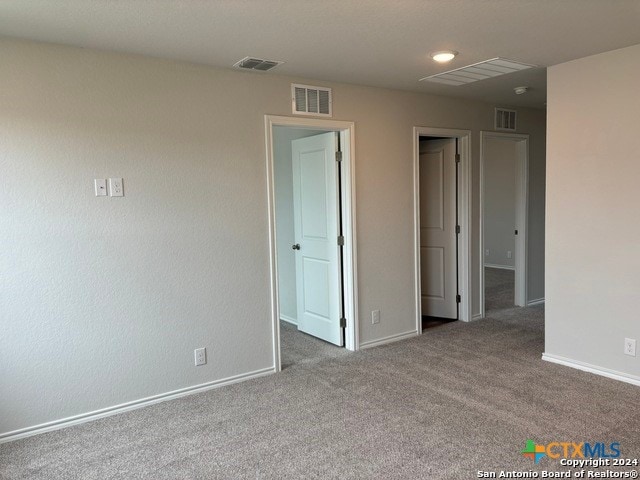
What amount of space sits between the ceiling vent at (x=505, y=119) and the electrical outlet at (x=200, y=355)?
152 inches

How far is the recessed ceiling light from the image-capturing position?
3.35m

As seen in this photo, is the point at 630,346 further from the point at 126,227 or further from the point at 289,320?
the point at 126,227

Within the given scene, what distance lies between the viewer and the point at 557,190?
385 cm

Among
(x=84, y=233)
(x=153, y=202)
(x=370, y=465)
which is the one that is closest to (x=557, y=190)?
(x=370, y=465)

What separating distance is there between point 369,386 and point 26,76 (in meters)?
3.00

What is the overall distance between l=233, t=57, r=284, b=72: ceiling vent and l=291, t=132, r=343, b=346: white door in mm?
969

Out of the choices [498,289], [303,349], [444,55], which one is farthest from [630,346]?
[498,289]

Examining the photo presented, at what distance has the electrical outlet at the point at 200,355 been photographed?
3.60 meters

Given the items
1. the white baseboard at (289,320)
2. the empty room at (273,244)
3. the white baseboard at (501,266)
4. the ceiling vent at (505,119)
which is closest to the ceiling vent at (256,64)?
the empty room at (273,244)

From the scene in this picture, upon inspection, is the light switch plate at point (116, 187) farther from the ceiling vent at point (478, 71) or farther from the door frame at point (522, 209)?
the door frame at point (522, 209)

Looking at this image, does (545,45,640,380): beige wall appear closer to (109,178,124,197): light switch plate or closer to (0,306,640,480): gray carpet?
(0,306,640,480): gray carpet

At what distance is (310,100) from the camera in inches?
158

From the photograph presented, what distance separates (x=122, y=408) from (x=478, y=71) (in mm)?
3591

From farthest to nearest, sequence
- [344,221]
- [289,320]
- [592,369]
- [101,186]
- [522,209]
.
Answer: [522,209], [289,320], [344,221], [592,369], [101,186]
